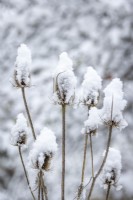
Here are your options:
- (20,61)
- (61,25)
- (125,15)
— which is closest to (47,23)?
(61,25)

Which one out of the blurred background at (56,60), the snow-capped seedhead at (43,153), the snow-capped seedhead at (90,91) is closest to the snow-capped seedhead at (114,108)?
the snow-capped seedhead at (90,91)

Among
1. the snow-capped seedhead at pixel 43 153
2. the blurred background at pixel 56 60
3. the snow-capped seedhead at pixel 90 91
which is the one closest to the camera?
the snow-capped seedhead at pixel 43 153

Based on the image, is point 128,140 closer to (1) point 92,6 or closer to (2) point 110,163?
(2) point 110,163

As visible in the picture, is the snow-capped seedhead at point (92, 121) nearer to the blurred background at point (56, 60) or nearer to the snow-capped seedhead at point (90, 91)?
the snow-capped seedhead at point (90, 91)

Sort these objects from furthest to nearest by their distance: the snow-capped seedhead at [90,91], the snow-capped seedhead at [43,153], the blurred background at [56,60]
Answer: the blurred background at [56,60] < the snow-capped seedhead at [90,91] < the snow-capped seedhead at [43,153]

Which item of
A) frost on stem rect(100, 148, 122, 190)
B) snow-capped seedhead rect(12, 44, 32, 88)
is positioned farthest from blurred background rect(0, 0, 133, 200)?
snow-capped seedhead rect(12, 44, 32, 88)

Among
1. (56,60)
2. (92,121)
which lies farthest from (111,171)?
(56,60)

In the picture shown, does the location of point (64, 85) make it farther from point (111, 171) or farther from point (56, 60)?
point (56, 60)

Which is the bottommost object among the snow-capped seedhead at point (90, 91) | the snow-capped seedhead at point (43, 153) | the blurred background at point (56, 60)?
the snow-capped seedhead at point (43, 153)

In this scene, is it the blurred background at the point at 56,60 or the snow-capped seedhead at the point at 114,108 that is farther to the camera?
the blurred background at the point at 56,60
